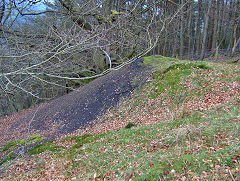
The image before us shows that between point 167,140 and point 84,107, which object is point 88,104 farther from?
point 167,140

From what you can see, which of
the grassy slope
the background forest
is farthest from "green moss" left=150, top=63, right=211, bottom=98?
the background forest

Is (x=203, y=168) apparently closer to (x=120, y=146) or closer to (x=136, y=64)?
(x=120, y=146)

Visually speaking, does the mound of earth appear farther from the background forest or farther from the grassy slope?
the background forest

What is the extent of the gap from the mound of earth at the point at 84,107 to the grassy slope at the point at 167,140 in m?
0.85

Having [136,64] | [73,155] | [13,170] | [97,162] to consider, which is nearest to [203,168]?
[97,162]

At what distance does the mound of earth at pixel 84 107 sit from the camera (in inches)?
352

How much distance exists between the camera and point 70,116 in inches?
380

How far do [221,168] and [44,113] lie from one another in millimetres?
10693

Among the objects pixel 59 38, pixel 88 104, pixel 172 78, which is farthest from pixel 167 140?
pixel 88 104

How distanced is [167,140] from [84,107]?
618 cm

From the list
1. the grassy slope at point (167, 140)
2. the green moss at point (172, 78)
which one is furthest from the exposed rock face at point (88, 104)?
the green moss at point (172, 78)

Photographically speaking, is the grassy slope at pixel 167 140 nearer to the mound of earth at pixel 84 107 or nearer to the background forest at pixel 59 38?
the mound of earth at pixel 84 107

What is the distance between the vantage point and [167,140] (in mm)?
4582

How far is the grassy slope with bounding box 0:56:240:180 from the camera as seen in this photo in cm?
319
